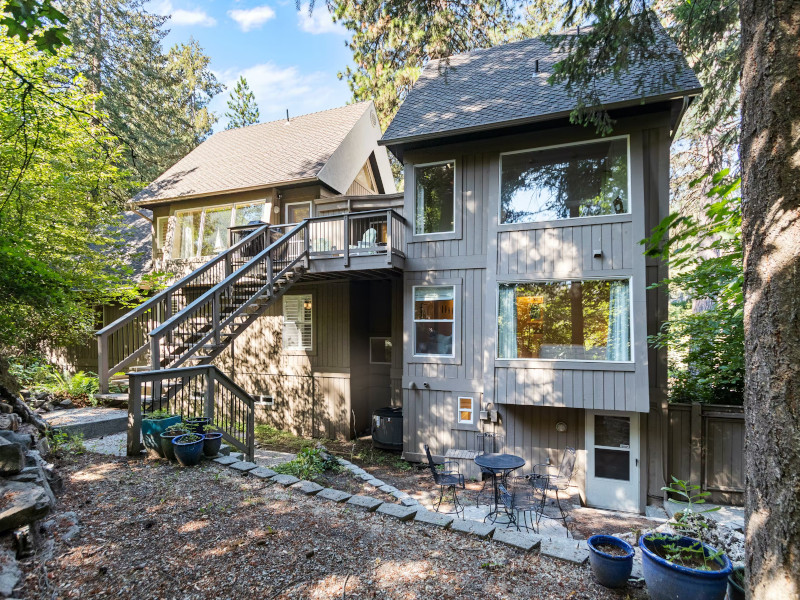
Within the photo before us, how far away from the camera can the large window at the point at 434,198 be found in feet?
27.7

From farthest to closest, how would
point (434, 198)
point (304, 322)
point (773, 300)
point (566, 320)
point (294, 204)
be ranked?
point (294, 204) < point (304, 322) < point (434, 198) < point (566, 320) < point (773, 300)

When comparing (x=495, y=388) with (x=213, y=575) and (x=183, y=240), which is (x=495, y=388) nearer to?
(x=213, y=575)

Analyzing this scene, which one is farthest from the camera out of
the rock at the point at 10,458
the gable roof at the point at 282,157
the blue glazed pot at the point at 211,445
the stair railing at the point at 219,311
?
the gable roof at the point at 282,157

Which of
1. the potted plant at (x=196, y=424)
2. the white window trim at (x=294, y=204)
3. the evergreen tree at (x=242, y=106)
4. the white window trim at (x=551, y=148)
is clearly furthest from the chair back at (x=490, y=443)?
the evergreen tree at (x=242, y=106)

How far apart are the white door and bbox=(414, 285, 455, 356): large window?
2.96 m

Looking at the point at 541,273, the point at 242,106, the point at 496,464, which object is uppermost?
the point at 242,106

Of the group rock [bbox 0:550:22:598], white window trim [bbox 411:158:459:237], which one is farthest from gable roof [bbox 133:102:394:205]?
rock [bbox 0:550:22:598]

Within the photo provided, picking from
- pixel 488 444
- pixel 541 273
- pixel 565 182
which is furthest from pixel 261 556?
pixel 565 182

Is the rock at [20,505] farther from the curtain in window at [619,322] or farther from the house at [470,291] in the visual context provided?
the curtain in window at [619,322]

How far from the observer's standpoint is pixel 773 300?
221 centimetres

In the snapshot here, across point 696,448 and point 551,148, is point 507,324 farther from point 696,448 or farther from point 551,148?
point 696,448

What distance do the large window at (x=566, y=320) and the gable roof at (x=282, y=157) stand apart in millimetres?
6044

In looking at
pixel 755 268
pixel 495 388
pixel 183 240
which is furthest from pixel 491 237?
pixel 183 240

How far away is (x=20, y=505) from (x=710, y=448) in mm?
8618
